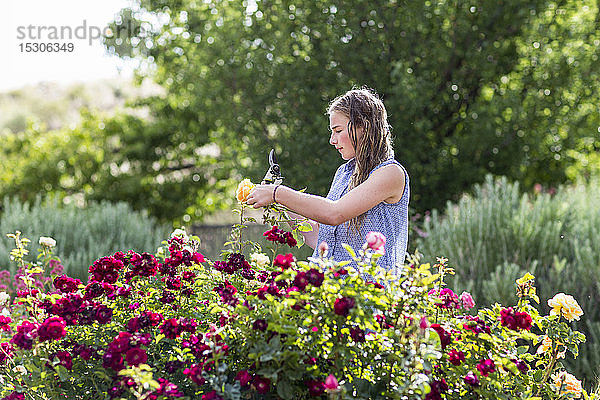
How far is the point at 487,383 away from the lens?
188cm

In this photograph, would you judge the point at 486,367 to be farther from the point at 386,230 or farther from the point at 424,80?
the point at 424,80

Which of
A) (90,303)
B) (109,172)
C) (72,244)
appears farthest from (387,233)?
(109,172)

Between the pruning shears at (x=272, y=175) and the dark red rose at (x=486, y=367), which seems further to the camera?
the pruning shears at (x=272, y=175)

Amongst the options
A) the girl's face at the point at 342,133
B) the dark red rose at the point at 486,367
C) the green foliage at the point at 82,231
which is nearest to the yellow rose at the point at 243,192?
the girl's face at the point at 342,133

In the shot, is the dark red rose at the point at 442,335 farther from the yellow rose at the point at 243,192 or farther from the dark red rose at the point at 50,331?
the dark red rose at the point at 50,331

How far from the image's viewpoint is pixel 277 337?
5.62 ft

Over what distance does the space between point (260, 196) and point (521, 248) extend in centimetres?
238

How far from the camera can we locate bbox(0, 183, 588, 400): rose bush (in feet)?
5.62

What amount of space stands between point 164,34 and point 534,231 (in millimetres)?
5243

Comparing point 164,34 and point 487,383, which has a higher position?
point 164,34

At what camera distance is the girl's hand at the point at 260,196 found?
2.17 m

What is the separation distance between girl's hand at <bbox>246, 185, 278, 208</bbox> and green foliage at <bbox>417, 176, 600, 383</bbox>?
1.73 m

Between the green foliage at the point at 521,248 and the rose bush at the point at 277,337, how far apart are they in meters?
1.54

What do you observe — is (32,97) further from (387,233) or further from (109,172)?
(387,233)
